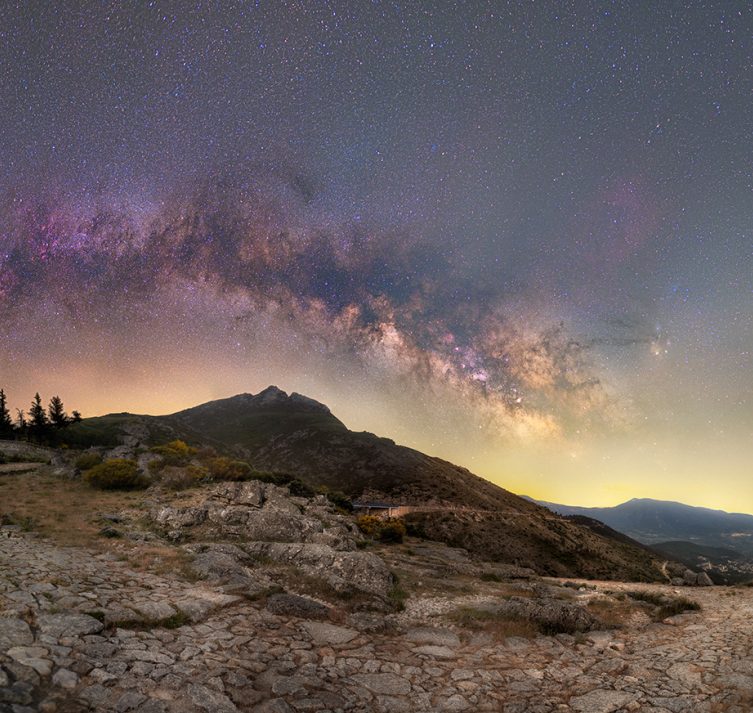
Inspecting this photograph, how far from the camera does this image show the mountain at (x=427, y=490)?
5653 cm

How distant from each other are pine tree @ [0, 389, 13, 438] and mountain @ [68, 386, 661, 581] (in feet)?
39.6

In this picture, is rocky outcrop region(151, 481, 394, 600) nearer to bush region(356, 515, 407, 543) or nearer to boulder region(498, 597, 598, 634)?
boulder region(498, 597, 598, 634)

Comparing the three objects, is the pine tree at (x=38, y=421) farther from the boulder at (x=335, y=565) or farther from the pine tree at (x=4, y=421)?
the boulder at (x=335, y=565)

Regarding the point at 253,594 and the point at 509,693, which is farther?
the point at 253,594

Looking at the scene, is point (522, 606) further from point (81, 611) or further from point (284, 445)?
point (284, 445)

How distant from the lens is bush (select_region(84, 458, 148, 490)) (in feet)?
81.5

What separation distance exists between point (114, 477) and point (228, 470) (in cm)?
801

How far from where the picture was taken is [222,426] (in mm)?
165625

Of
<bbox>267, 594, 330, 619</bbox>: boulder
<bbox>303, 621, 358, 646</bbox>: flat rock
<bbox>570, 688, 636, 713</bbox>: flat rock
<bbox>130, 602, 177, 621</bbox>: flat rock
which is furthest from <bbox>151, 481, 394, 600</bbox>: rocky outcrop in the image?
<bbox>570, 688, 636, 713</bbox>: flat rock

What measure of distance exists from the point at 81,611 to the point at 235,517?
11762mm

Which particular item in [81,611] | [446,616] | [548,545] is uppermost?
[81,611]

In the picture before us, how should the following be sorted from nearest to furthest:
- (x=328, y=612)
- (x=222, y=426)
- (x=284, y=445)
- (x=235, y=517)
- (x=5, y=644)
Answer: (x=5, y=644)
(x=328, y=612)
(x=235, y=517)
(x=284, y=445)
(x=222, y=426)

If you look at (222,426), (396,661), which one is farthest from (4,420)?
(222,426)

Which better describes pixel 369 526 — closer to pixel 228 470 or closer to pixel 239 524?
pixel 228 470
